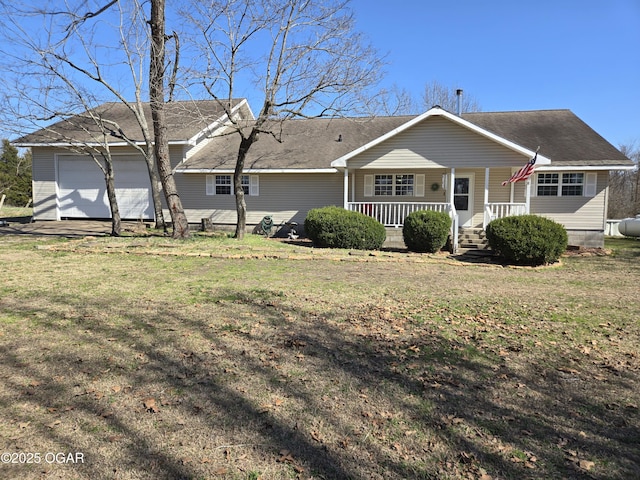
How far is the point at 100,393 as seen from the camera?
3.36 meters

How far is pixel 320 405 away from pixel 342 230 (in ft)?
31.2

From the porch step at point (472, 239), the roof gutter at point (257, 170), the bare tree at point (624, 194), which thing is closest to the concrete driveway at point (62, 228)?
the roof gutter at point (257, 170)

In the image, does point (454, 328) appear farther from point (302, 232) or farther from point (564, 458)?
point (302, 232)

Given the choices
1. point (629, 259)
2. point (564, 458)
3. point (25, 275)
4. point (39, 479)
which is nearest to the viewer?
point (39, 479)

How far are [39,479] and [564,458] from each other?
3.17 metres

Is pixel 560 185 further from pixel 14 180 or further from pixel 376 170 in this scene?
pixel 14 180

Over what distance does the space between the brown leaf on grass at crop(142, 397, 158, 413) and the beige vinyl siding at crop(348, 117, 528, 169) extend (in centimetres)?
1248

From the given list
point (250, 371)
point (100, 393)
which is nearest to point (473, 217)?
point (250, 371)

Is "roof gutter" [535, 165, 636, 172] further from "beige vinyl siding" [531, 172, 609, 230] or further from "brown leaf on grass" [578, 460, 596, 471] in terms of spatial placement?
"brown leaf on grass" [578, 460, 596, 471]

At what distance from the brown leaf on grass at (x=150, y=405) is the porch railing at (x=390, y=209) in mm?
11844

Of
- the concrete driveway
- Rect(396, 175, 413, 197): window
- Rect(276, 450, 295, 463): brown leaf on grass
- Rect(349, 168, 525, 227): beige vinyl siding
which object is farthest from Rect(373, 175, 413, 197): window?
Rect(276, 450, 295, 463): brown leaf on grass

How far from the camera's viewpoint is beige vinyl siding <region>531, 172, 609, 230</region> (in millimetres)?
14703

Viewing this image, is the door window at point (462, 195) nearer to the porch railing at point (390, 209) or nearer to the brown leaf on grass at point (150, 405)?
the porch railing at point (390, 209)

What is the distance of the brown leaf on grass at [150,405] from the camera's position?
10.4ft
